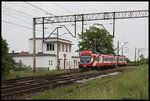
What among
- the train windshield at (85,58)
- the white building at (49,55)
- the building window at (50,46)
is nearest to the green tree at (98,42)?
the white building at (49,55)

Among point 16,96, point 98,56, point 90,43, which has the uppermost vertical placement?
point 90,43

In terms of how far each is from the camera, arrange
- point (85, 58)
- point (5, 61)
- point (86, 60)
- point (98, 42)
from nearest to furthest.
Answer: point (5, 61) < point (86, 60) < point (85, 58) < point (98, 42)

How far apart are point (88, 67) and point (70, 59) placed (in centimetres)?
1763

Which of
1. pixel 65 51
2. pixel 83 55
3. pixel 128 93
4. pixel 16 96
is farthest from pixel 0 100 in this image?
pixel 65 51

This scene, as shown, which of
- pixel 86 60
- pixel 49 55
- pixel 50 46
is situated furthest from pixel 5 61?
pixel 50 46

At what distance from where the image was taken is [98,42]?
60344 millimetres

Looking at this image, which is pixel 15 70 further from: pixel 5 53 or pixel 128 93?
pixel 128 93

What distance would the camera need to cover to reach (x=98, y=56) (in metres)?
33.5

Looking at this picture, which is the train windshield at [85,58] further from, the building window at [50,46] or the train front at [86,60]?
the building window at [50,46]

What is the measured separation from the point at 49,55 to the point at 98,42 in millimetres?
23177

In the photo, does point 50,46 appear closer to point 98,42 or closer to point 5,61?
point 98,42

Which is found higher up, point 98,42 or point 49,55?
point 98,42

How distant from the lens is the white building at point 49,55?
3941cm

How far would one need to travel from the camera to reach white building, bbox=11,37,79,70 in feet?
129
